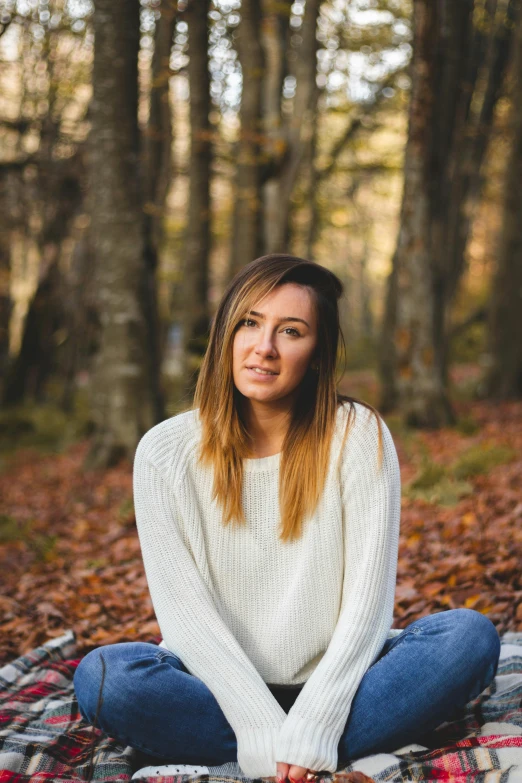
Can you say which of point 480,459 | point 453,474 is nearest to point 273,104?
point 480,459

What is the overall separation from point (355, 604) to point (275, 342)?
0.95 metres

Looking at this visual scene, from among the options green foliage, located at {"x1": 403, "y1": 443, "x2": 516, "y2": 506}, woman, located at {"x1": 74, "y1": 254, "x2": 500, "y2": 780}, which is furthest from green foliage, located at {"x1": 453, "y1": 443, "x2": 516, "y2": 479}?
woman, located at {"x1": 74, "y1": 254, "x2": 500, "y2": 780}

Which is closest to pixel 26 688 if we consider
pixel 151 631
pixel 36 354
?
pixel 151 631

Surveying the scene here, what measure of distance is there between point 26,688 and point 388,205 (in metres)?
27.0

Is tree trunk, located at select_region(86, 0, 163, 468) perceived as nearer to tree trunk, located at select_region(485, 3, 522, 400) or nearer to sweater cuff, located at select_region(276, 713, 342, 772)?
tree trunk, located at select_region(485, 3, 522, 400)

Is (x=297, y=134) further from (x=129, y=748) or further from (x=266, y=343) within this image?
(x=129, y=748)

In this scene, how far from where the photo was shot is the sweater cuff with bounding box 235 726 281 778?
2.55 meters

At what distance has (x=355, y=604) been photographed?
107 inches

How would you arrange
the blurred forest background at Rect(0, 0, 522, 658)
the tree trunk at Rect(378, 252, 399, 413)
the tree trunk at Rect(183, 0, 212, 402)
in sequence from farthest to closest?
the tree trunk at Rect(378, 252, 399, 413)
the tree trunk at Rect(183, 0, 212, 402)
the blurred forest background at Rect(0, 0, 522, 658)

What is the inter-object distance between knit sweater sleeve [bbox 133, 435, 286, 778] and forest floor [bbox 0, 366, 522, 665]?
1363mm

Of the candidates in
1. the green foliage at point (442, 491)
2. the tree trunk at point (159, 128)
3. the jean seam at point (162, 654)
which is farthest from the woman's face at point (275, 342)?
the tree trunk at point (159, 128)

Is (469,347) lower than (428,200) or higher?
lower

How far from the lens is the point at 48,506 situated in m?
8.15

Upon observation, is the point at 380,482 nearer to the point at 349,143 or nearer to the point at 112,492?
the point at 112,492
